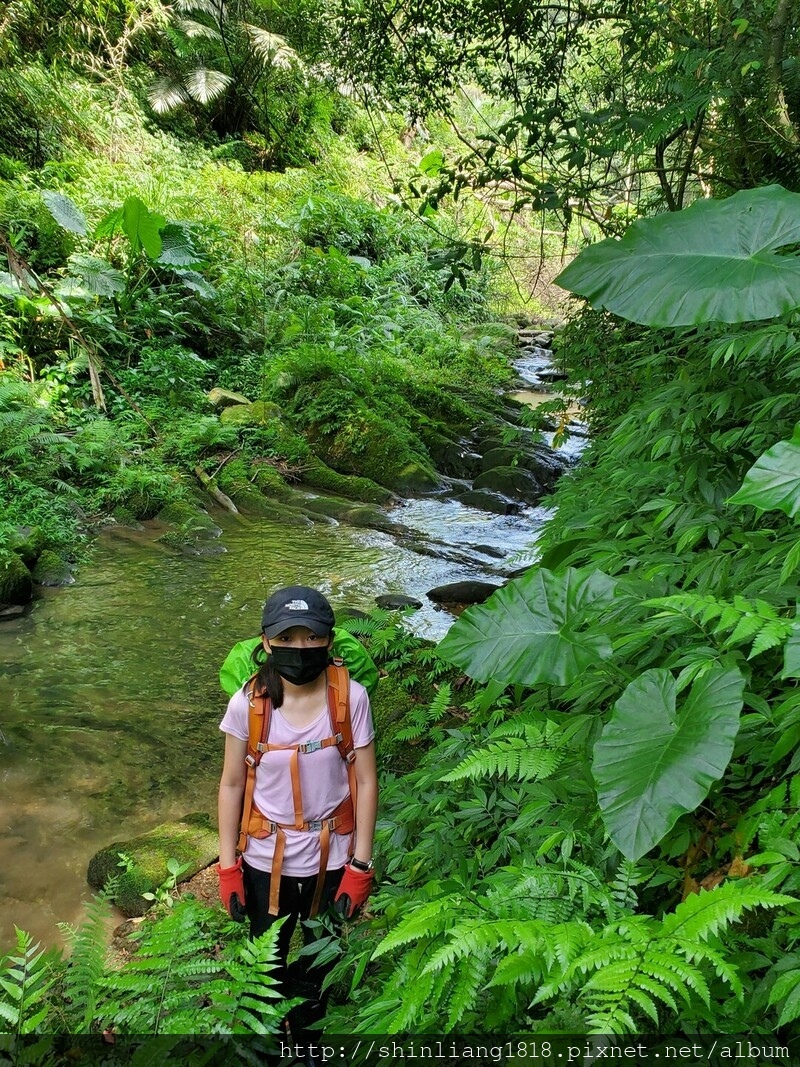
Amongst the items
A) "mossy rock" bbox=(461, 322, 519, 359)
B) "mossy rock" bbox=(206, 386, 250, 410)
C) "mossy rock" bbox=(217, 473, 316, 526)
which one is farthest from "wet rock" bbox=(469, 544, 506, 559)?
"mossy rock" bbox=(461, 322, 519, 359)

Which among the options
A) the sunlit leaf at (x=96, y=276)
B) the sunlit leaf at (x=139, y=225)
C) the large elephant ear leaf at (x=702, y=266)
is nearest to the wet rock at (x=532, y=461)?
the sunlit leaf at (x=139, y=225)

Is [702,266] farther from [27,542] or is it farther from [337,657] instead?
[27,542]

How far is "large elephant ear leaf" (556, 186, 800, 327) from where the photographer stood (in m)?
2.02

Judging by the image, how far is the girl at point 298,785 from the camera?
207cm

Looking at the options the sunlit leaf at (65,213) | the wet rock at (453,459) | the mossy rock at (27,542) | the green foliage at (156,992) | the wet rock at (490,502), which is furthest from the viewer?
the wet rock at (453,459)

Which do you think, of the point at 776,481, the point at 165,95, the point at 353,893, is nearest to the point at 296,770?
the point at 353,893

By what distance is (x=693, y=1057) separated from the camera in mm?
1295

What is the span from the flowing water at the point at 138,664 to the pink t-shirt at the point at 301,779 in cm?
148

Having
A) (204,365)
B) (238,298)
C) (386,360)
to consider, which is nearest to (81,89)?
(238,298)

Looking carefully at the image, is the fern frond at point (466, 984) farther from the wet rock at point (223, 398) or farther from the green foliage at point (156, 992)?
the wet rock at point (223, 398)

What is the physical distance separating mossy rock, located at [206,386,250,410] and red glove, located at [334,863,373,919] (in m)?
9.01

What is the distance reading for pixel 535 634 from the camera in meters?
1.98

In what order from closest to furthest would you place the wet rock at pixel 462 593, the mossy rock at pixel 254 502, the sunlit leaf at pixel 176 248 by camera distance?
the wet rock at pixel 462 593 < the mossy rock at pixel 254 502 < the sunlit leaf at pixel 176 248

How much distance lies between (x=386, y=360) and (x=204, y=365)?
3.24 meters
